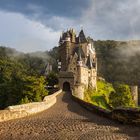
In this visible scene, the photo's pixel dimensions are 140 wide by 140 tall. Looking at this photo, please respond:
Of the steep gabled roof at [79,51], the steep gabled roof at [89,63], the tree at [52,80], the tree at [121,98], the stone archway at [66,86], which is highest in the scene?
the steep gabled roof at [79,51]

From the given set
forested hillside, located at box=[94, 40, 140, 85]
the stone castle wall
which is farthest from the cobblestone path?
forested hillside, located at box=[94, 40, 140, 85]

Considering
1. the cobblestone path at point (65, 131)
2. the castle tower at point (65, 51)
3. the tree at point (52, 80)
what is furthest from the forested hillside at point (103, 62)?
the cobblestone path at point (65, 131)

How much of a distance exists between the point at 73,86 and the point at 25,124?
151 ft

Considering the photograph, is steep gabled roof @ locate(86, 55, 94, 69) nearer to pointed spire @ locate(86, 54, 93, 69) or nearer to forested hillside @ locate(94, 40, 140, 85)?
pointed spire @ locate(86, 54, 93, 69)

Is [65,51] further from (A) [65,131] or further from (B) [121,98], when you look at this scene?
(A) [65,131]

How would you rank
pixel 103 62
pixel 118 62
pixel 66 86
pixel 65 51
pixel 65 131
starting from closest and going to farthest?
1. pixel 65 131
2. pixel 66 86
3. pixel 65 51
4. pixel 103 62
5. pixel 118 62

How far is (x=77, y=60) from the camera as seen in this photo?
7319 centimetres

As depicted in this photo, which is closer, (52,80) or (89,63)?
(52,80)

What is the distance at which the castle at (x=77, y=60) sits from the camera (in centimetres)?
7106

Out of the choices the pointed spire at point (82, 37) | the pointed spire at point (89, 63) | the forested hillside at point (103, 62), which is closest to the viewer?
the pointed spire at point (89, 63)

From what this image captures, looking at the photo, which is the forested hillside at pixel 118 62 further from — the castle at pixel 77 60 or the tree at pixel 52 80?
the tree at pixel 52 80

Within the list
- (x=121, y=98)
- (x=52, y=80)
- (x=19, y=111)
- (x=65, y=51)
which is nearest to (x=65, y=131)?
(x=19, y=111)

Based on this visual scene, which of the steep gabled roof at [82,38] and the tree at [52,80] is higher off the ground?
the steep gabled roof at [82,38]

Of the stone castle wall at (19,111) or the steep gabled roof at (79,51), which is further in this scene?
the steep gabled roof at (79,51)
